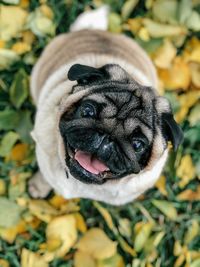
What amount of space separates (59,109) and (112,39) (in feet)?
2.25

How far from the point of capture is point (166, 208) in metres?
3.06

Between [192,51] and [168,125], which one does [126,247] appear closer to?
[168,125]

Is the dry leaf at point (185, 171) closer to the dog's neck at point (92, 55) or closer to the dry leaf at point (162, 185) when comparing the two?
the dry leaf at point (162, 185)

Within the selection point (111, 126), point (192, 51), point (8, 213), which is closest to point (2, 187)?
point (8, 213)

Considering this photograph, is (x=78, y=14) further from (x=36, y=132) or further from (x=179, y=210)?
(x=179, y=210)

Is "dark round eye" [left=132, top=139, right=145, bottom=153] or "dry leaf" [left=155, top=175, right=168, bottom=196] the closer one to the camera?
"dark round eye" [left=132, top=139, right=145, bottom=153]

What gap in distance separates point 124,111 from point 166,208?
0.97m

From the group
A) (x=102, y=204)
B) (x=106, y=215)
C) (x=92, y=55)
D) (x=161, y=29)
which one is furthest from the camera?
(x=161, y=29)

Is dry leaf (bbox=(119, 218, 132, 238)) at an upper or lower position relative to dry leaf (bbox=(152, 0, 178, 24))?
lower

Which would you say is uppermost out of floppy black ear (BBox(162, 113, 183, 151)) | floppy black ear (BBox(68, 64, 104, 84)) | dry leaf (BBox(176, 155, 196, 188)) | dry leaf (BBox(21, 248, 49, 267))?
floppy black ear (BBox(68, 64, 104, 84))

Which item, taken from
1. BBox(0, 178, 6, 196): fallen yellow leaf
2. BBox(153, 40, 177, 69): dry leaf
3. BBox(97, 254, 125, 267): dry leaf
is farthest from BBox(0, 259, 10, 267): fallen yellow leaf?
BBox(153, 40, 177, 69): dry leaf

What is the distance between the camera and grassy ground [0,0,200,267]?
2.90m

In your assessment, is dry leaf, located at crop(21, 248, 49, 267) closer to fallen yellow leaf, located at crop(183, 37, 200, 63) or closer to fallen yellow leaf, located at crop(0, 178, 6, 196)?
fallen yellow leaf, located at crop(0, 178, 6, 196)

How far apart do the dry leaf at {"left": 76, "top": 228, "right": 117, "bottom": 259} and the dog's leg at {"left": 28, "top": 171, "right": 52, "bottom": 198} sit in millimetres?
327
